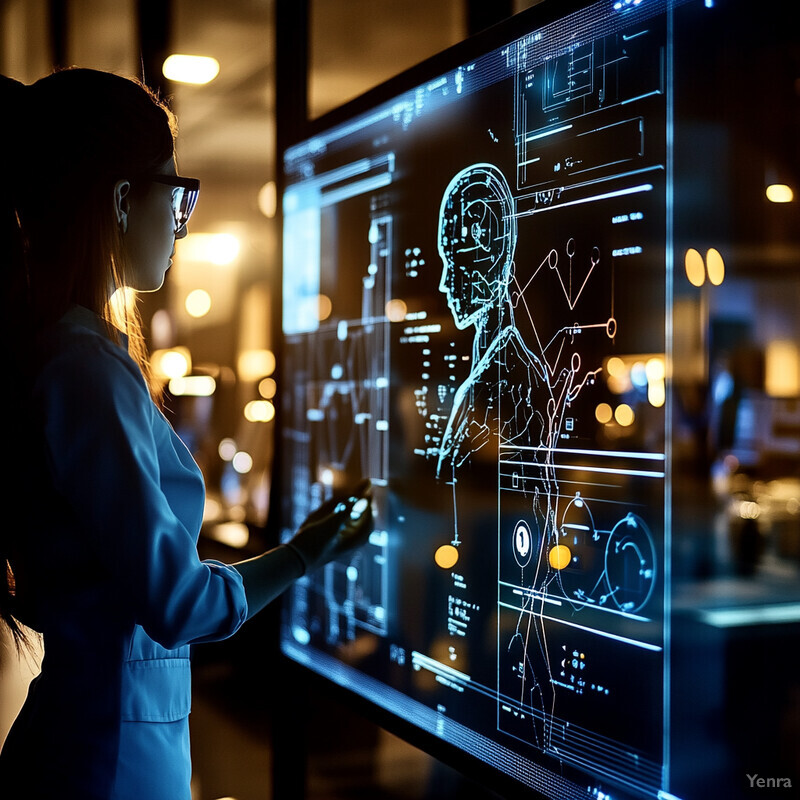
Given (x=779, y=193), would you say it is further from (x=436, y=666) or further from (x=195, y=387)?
(x=195, y=387)

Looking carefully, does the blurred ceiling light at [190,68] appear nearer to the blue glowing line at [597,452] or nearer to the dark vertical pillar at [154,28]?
the dark vertical pillar at [154,28]

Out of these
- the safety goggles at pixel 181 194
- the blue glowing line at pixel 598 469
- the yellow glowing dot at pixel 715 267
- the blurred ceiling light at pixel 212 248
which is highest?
the blurred ceiling light at pixel 212 248

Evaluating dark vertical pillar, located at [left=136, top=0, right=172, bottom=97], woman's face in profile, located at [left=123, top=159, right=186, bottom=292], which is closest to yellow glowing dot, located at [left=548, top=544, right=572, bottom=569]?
woman's face in profile, located at [left=123, top=159, right=186, bottom=292]

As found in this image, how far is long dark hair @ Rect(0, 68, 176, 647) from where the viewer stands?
959mm

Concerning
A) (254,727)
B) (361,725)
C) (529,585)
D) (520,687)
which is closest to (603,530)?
(529,585)

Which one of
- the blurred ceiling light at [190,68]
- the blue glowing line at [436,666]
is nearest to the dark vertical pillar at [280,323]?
the blue glowing line at [436,666]

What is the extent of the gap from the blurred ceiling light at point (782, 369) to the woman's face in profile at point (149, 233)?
2.45 feet

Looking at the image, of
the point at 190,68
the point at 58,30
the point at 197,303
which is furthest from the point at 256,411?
the point at 58,30

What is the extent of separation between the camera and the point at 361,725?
2.08m

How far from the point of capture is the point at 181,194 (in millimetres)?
1065

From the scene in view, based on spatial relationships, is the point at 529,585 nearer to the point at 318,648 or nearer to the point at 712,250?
the point at 712,250

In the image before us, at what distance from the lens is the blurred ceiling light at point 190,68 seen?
3088mm

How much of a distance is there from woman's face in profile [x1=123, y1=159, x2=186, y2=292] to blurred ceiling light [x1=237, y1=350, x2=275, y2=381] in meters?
2.30

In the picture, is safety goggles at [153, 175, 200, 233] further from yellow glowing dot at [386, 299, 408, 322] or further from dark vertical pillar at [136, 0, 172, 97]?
dark vertical pillar at [136, 0, 172, 97]
